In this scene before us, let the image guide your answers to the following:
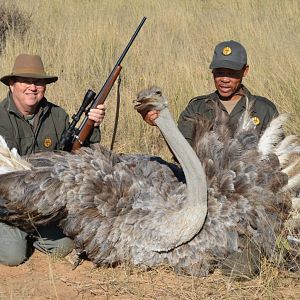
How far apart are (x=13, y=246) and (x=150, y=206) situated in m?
1.07

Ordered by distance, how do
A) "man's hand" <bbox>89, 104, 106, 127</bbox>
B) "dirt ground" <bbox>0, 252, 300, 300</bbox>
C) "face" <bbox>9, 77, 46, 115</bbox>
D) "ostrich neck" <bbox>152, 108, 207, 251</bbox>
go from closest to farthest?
"ostrich neck" <bbox>152, 108, 207, 251</bbox> < "dirt ground" <bbox>0, 252, 300, 300</bbox> < "face" <bbox>9, 77, 46, 115</bbox> < "man's hand" <bbox>89, 104, 106, 127</bbox>

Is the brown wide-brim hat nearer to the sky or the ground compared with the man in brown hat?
nearer to the sky

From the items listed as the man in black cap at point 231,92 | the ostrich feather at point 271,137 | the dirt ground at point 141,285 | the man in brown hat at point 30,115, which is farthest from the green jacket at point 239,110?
the dirt ground at point 141,285

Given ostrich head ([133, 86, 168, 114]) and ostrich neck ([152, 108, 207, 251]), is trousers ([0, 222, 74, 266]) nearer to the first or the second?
ostrich neck ([152, 108, 207, 251])

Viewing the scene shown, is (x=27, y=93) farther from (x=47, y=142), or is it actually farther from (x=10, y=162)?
(x=10, y=162)

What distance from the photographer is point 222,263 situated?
13.3ft

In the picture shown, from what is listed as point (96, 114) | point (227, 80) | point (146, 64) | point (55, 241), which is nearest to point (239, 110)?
point (227, 80)

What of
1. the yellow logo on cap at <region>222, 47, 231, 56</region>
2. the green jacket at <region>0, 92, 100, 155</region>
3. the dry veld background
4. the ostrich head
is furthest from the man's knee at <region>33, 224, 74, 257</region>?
the yellow logo on cap at <region>222, 47, 231, 56</region>

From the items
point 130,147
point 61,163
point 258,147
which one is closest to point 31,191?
point 61,163

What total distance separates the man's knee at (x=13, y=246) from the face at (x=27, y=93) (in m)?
0.95

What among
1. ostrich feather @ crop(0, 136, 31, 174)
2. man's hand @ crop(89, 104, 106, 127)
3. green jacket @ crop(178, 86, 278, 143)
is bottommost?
ostrich feather @ crop(0, 136, 31, 174)

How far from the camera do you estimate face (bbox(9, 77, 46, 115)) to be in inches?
193

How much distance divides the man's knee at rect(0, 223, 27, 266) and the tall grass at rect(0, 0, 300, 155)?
91.5 inches

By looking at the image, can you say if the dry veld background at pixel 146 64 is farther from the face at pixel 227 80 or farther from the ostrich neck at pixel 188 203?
the face at pixel 227 80
